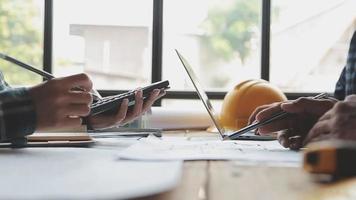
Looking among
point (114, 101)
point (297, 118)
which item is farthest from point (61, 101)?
point (297, 118)

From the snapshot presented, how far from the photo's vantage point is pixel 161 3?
6.44 feet

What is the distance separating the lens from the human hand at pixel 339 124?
585 mm

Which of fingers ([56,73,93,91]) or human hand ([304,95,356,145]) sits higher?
fingers ([56,73,93,91])

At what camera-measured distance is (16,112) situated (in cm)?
71

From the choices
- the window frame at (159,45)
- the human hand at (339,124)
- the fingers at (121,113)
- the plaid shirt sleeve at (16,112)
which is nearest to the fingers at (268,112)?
the human hand at (339,124)

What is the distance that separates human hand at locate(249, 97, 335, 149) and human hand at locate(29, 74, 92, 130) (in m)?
0.34

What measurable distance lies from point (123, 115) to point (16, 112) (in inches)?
13.5

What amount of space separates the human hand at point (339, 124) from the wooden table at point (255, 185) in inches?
4.1

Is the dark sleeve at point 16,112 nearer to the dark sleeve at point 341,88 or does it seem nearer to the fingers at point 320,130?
the fingers at point 320,130

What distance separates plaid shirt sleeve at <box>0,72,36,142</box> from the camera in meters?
0.70

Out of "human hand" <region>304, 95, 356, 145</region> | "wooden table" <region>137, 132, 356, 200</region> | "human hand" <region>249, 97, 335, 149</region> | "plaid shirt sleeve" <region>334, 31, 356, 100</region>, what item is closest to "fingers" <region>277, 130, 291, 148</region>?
"human hand" <region>249, 97, 335, 149</region>

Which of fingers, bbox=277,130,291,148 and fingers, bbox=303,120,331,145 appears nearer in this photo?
fingers, bbox=303,120,331,145

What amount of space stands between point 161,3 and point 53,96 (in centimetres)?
131

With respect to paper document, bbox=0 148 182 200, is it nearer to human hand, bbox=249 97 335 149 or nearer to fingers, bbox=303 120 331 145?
fingers, bbox=303 120 331 145
